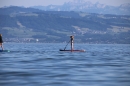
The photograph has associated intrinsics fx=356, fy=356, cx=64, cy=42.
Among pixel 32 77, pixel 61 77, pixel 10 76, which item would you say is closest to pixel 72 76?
pixel 61 77

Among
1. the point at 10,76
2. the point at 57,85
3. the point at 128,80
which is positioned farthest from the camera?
the point at 10,76

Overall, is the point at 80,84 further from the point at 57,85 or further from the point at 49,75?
the point at 49,75

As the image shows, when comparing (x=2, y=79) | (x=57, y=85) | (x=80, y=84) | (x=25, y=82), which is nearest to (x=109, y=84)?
(x=80, y=84)

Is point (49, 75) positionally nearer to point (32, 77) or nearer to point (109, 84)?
point (32, 77)

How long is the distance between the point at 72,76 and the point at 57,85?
4342 mm

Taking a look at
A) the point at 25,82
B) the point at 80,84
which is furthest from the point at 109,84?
the point at 25,82

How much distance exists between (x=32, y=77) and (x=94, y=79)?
4.45 meters

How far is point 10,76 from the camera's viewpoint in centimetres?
2619

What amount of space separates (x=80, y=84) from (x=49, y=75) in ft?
15.3

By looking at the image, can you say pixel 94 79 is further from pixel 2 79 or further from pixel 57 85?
pixel 2 79

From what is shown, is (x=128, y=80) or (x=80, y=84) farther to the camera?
(x=128, y=80)

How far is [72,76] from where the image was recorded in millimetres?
26234

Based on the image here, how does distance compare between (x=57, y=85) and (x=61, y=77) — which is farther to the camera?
(x=61, y=77)

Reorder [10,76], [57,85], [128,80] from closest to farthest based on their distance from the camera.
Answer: [57,85] < [128,80] < [10,76]
